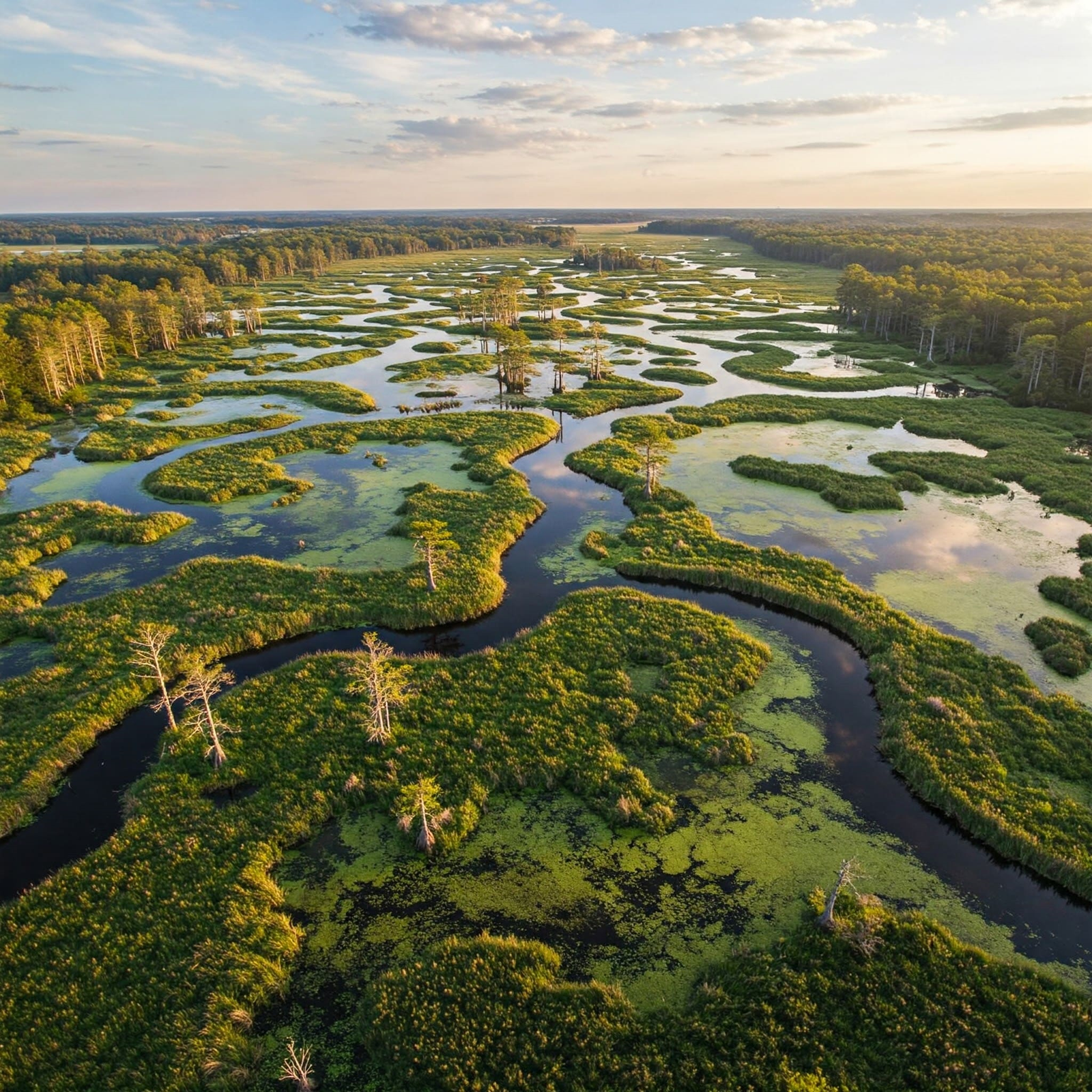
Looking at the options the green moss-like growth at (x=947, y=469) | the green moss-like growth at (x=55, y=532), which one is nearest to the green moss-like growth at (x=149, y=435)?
the green moss-like growth at (x=55, y=532)

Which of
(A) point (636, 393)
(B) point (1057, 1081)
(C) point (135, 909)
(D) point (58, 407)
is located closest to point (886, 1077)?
(B) point (1057, 1081)

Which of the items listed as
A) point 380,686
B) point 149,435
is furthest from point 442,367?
point 380,686

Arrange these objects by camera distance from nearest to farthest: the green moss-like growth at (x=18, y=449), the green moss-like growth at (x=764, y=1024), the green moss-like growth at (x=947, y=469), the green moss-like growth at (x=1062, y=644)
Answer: the green moss-like growth at (x=764, y=1024) < the green moss-like growth at (x=1062, y=644) < the green moss-like growth at (x=947, y=469) < the green moss-like growth at (x=18, y=449)

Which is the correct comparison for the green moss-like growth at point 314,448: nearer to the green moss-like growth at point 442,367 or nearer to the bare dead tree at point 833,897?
the green moss-like growth at point 442,367

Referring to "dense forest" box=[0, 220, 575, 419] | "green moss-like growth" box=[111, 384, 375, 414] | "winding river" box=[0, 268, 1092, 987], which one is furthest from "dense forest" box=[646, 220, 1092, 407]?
"dense forest" box=[0, 220, 575, 419]

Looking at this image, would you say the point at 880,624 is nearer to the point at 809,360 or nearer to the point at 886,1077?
the point at 886,1077

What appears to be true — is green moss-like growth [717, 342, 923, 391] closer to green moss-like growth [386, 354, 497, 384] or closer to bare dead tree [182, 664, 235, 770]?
green moss-like growth [386, 354, 497, 384]
